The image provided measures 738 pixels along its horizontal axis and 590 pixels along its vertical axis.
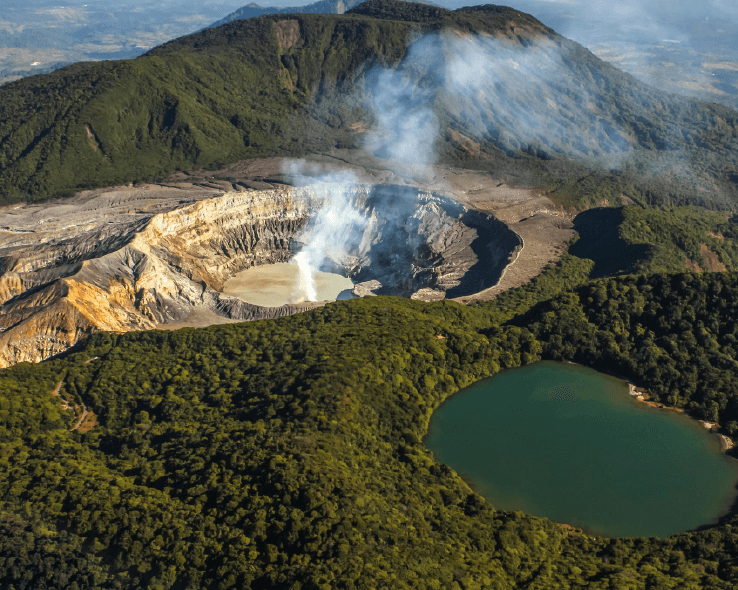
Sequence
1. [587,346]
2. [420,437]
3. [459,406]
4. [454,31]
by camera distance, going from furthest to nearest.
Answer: [454,31], [587,346], [459,406], [420,437]

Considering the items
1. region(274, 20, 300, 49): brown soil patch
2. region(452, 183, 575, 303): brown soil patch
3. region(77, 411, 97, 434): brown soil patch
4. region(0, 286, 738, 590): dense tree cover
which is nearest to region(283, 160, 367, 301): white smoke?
region(452, 183, 575, 303): brown soil patch

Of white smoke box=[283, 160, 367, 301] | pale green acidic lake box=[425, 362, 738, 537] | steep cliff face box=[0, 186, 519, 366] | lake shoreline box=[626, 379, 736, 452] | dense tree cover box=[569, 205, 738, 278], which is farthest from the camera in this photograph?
white smoke box=[283, 160, 367, 301]

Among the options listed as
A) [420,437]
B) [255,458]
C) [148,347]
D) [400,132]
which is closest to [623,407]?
[420,437]

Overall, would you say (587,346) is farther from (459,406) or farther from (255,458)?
(255,458)

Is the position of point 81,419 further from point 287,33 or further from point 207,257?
point 287,33

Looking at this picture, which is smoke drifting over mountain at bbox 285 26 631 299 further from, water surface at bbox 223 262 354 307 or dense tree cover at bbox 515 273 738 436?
dense tree cover at bbox 515 273 738 436

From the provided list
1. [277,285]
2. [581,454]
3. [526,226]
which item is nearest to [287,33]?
[277,285]
